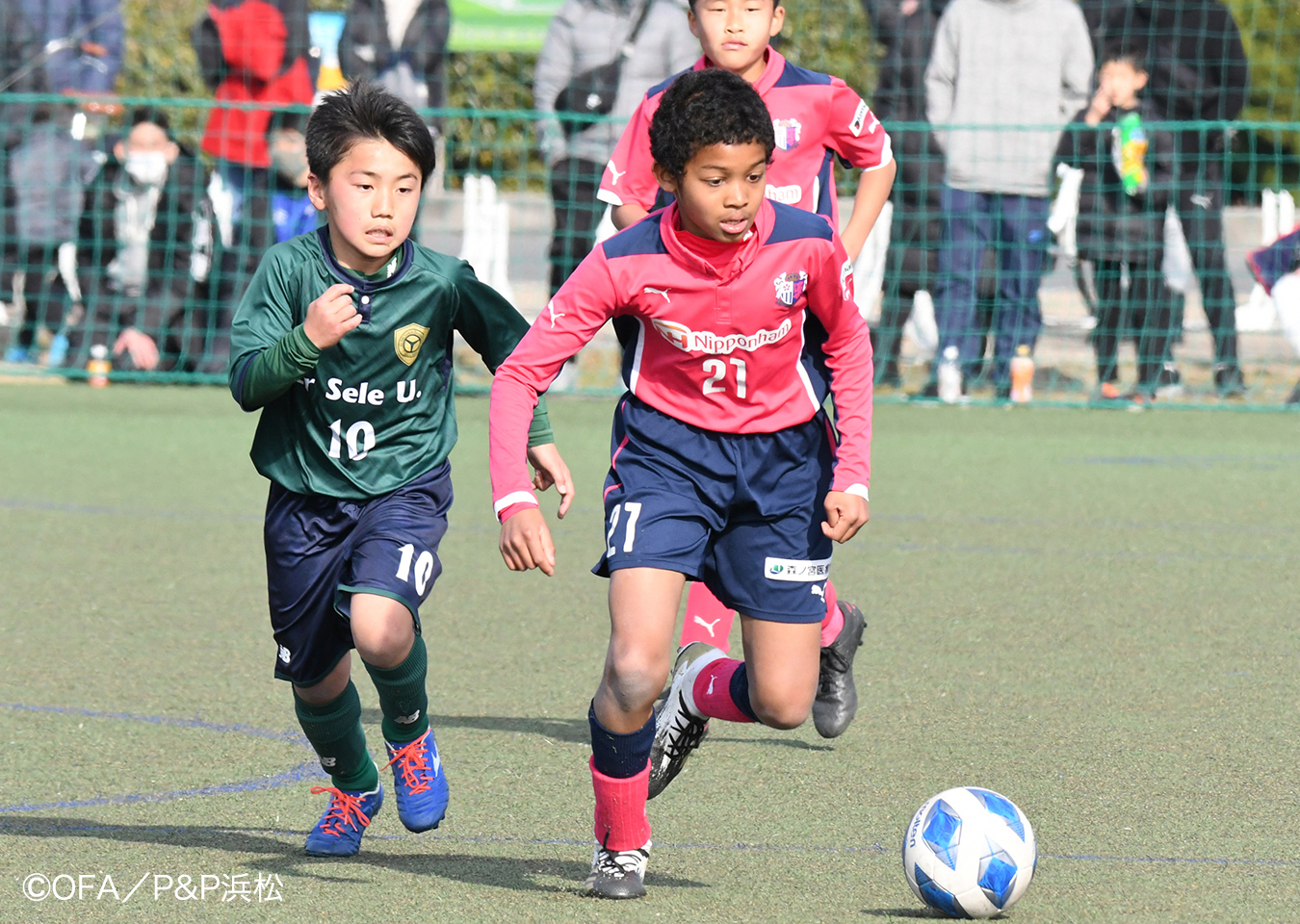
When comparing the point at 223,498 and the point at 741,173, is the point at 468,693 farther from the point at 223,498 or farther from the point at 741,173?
the point at 223,498

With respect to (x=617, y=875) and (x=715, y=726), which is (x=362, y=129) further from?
(x=715, y=726)

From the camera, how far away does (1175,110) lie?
12398 millimetres

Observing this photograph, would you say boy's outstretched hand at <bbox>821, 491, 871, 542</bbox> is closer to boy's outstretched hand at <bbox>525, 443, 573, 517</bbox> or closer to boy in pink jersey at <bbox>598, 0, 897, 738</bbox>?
boy's outstretched hand at <bbox>525, 443, 573, 517</bbox>

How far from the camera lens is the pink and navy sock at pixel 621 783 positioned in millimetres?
3721

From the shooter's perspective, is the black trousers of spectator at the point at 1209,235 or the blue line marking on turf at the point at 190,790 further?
the black trousers of spectator at the point at 1209,235

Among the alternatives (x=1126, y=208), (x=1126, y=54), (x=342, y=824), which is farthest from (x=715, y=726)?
(x=1126, y=54)

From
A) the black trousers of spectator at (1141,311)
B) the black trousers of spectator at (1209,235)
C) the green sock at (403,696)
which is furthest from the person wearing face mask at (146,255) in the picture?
the green sock at (403,696)

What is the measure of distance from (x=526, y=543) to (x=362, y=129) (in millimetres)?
1029

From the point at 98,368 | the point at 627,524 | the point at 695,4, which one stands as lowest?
the point at 98,368

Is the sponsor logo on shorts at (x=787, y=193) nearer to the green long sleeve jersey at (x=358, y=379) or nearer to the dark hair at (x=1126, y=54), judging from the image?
the green long sleeve jersey at (x=358, y=379)

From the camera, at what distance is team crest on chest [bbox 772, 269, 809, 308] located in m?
3.98

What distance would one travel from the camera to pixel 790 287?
3.99m

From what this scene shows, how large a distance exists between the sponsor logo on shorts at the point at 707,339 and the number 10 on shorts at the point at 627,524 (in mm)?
343

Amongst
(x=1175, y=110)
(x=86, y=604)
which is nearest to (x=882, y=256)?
(x=1175, y=110)
